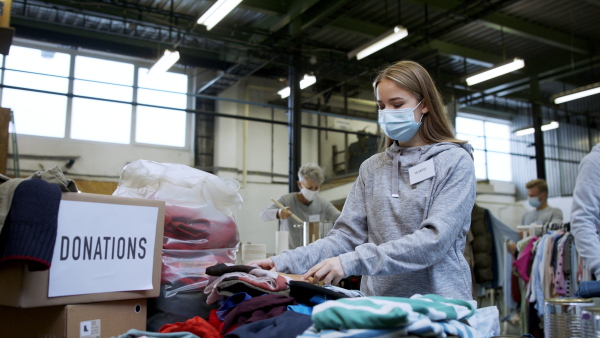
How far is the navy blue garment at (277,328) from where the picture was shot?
86 centimetres

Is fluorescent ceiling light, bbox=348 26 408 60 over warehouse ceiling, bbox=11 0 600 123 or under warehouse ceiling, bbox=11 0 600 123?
under

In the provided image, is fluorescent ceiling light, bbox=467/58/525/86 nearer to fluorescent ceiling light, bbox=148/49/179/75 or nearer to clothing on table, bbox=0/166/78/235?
fluorescent ceiling light, bbox=148/49/179/75

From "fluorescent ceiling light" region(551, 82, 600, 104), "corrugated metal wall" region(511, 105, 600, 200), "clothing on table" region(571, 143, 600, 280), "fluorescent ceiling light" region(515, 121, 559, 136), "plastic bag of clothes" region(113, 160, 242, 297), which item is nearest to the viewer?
"plastic bag of clothes" region(113, 160, 242, 297)

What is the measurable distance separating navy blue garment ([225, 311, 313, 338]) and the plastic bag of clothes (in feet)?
2.07

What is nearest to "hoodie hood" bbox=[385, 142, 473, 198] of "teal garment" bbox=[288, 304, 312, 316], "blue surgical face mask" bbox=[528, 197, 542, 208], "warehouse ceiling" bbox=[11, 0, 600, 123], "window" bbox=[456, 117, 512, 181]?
"teal garment" bbox=[288, 304, 312, 316]

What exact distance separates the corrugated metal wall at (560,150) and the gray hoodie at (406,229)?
11688mm

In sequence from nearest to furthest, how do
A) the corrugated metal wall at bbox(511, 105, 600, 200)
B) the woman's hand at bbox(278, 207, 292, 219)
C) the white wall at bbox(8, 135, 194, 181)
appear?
1. the woman's hand at bbox(278, 207, 292, 219)
2. the white wall at bbox(8, 135, 194, 181)
3. the corrugated metal wall at bbox(511, 105, 600, 200)

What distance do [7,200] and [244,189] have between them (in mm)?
9128

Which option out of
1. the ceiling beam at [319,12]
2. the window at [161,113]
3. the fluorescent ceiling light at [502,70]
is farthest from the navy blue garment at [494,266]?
the window at [161,113]

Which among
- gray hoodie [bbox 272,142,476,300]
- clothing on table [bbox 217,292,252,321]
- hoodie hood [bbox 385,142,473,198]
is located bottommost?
clothing on table [bbox 217,292,252,321]

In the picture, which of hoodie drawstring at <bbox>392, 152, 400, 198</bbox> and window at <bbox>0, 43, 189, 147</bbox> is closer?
hoodie drawstring at <bbox>392, 152, 400, 198</bbox>

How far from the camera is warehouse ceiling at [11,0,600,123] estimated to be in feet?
26.3

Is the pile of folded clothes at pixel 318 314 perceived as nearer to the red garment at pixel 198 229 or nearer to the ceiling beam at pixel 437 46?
the red garment at pixel 198 229

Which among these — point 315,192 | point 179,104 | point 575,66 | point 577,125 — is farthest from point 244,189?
point 577,125
